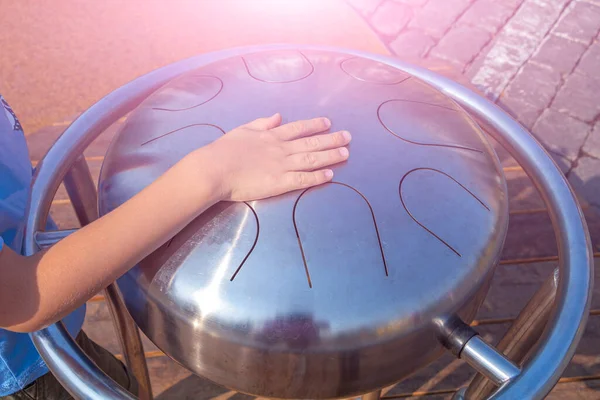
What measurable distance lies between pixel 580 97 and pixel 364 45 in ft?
3.27

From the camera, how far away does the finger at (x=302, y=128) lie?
74 centimetres

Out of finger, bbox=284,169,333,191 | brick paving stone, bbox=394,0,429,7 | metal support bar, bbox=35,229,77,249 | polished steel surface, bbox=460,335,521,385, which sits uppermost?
finger, bbox=284,169,333,191

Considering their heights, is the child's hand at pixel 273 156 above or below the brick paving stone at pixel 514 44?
above

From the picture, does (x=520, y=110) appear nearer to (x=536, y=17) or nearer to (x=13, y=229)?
(x=536, y=17)

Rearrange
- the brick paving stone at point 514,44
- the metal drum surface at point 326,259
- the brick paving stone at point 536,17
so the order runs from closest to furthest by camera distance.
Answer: the metal drum surface at point 326,259
the brick paving stone at point 514,44
the brick paving stone at point 536,17

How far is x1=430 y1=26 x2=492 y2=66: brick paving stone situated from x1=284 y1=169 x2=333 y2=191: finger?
Result: 213cm

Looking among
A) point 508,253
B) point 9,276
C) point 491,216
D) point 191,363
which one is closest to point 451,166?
point 491,216

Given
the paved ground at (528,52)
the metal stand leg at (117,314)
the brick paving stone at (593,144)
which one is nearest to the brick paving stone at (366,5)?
the paved ground at (528,52)

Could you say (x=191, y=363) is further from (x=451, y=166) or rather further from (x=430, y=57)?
(x=430, y=57)

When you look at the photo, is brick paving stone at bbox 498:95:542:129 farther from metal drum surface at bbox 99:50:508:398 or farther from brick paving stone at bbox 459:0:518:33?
metal drum surface at bbox 99:50:508:398

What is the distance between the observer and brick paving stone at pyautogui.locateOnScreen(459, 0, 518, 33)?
279 cm

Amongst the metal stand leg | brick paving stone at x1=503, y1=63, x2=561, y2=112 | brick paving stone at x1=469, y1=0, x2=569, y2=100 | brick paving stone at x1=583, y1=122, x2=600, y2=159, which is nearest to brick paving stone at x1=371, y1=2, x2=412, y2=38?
brick paving stone at x1=469, y1=0, x2=569, y2=100

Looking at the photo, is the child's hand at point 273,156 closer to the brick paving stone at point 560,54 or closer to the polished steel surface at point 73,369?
the polished steel surface at point 73,369

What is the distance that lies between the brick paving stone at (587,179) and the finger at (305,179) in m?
1.68
